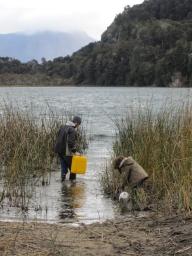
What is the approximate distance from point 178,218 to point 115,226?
771 millimetres

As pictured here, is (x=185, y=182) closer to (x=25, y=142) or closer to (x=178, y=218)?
(x=178, y=218)

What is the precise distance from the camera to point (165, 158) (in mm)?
9711

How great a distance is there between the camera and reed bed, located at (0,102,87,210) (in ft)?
31.5

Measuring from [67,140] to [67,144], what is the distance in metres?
0.08

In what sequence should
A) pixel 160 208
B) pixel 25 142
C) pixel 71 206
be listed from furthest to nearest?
1. pixel 25 142
2. pixel 71 206
3. pixel 160 208

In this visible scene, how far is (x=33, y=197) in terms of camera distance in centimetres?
1014

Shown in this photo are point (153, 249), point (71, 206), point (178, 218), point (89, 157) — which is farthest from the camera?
point (89, 157)

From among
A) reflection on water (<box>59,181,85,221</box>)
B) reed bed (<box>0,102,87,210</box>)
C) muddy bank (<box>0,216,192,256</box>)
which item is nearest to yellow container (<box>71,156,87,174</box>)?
reflection on water (<box>59,181,85,221</box>)

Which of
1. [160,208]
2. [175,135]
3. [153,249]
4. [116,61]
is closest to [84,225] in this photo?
[160,208]

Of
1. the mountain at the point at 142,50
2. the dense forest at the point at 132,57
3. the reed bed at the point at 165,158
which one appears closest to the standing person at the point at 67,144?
the reed bed at the point at 165,158

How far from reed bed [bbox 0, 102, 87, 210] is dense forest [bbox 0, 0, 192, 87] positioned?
201 feet

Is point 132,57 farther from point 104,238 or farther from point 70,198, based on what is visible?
point 104,238

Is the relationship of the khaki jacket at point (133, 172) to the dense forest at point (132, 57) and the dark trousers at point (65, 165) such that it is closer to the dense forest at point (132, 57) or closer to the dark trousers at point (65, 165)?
the dark trousers at point (65, 165)

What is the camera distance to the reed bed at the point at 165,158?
8.39 metres
